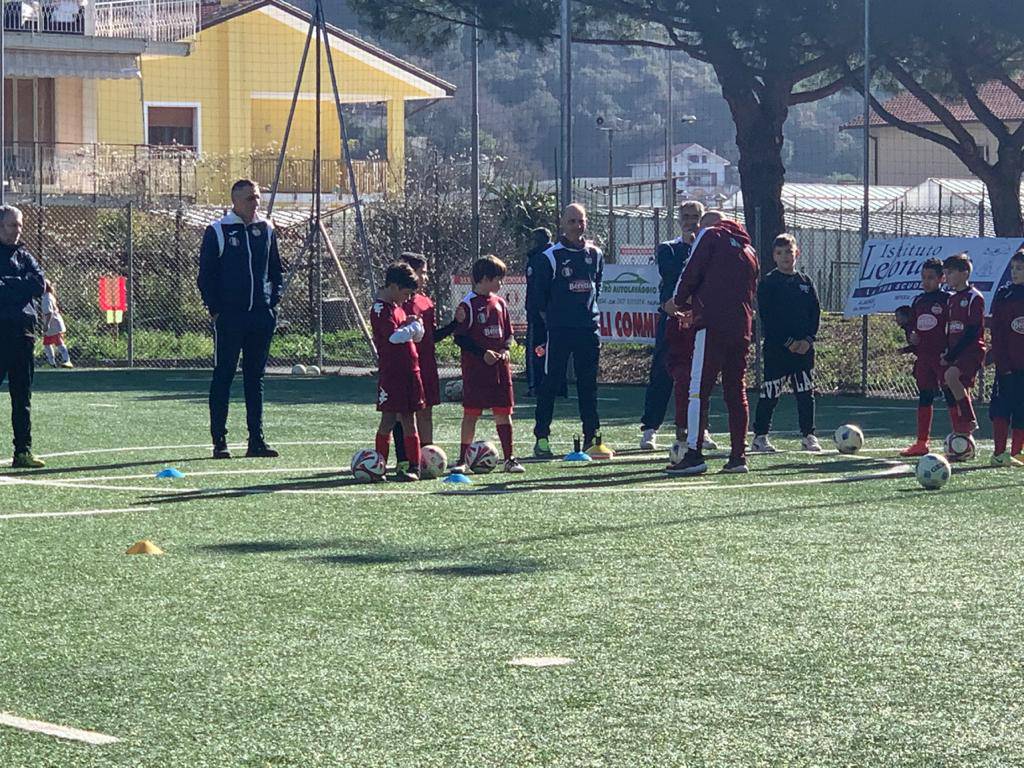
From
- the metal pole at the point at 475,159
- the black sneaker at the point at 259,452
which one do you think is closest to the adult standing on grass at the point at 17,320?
the black sneaker at the point at 259,452

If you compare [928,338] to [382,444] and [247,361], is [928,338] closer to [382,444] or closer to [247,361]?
[382,444]

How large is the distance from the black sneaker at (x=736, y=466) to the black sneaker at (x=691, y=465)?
181 mm

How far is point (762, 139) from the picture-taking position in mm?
27531

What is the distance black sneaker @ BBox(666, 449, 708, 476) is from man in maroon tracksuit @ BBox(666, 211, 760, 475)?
0.13 feet

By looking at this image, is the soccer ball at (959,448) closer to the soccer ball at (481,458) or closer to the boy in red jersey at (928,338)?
the boy in red jersey at (928,338)

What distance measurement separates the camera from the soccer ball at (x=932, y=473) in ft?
39.1

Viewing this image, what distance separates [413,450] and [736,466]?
229 cm

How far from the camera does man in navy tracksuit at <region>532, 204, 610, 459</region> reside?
47.0 ft

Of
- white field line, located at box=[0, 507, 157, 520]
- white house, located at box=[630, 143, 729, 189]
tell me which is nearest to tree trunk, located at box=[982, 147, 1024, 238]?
white field line, located at box=[0, 507, 157, 520]

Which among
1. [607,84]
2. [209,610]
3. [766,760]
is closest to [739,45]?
[209,610]

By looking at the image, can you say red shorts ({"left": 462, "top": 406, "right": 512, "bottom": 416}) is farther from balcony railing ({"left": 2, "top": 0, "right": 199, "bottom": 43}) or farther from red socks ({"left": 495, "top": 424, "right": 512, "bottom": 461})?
balcony railing ({"left": 2, "top": 0, "right": 199, "bottom": 43})

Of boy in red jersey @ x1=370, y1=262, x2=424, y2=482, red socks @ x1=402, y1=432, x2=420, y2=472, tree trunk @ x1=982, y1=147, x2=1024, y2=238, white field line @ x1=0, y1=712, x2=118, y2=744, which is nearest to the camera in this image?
white field line @ x1=0, y1=712, x2=118, y2=744

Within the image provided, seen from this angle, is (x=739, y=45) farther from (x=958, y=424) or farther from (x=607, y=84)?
(x=607, y=84)

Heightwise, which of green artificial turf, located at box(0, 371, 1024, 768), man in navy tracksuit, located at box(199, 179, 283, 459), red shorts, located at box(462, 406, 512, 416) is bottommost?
green artificial turf, located at box(0, 371, 1024, 768)
